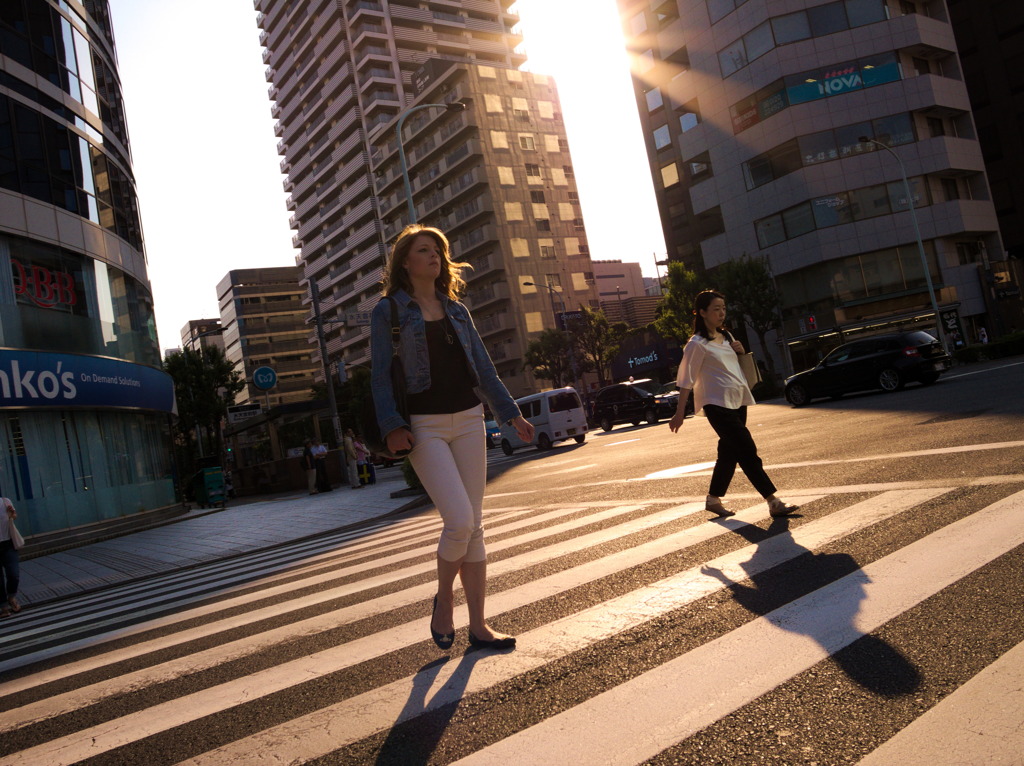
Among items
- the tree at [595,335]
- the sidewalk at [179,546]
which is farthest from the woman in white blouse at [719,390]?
the tree at [595,335]

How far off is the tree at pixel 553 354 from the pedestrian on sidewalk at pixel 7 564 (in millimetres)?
47628

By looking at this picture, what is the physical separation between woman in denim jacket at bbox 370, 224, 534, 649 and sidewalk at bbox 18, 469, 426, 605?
8.95 meters

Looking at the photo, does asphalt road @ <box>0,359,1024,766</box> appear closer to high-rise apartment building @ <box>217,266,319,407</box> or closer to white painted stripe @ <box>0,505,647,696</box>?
white painted stripe @ <box>0,505,647,696</box>

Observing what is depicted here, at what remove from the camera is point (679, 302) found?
137 feet

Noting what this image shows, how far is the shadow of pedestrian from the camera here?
2445 mm

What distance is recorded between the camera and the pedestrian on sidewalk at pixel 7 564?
9.45 m

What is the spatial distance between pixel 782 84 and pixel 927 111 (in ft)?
24.0

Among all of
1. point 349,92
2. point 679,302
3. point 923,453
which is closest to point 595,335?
point 679,302

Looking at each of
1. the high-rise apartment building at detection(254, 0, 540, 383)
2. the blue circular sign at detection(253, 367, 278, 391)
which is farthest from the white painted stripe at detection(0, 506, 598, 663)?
the high-rise apartment building at detection(254, 0, 540, 383)

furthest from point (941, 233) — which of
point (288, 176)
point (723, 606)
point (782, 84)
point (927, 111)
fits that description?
point (288, 176)

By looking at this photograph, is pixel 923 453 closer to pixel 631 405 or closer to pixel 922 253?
pixel 631 405

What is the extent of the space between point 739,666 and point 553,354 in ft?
178

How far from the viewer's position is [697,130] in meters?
47.1

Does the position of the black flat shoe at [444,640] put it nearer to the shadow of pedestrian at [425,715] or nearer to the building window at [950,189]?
the shadow of pedestrian at [425,715]
